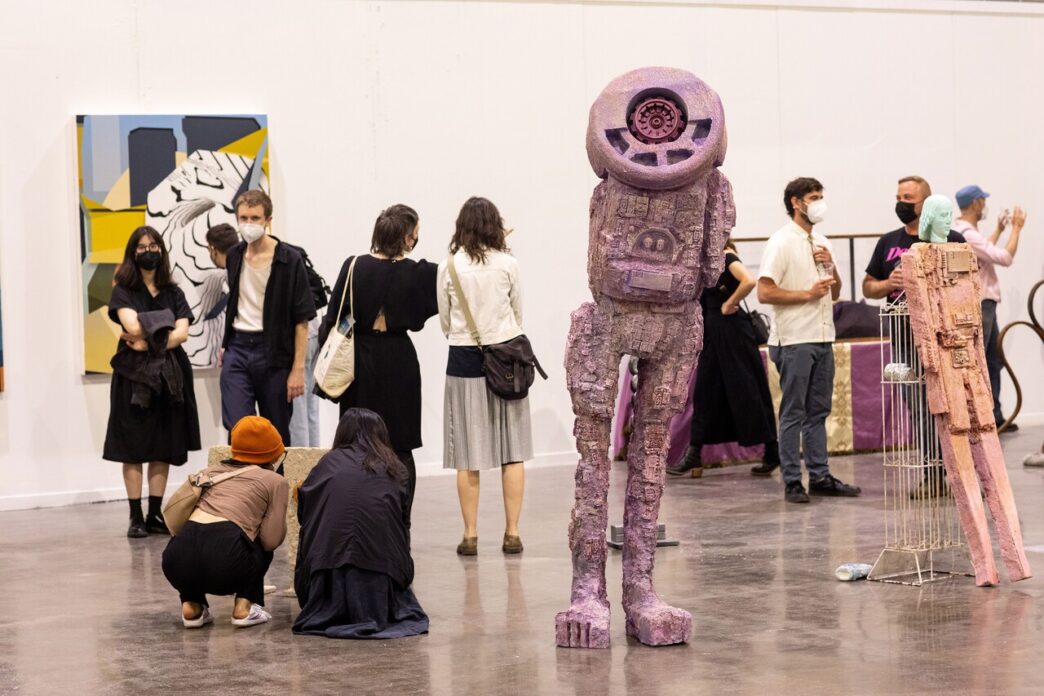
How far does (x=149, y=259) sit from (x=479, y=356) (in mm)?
2191

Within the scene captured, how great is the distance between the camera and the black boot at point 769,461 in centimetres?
997

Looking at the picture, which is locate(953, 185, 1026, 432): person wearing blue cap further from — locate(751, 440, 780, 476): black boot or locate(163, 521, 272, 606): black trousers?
locate(163, 521, 272, 606): black trousers

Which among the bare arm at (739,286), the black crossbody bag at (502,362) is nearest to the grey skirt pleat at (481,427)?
the black crossbody bag at (502,362)

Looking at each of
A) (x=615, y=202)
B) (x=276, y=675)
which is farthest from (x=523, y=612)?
(x=615, y=202)

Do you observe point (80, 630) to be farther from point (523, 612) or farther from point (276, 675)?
A: point (523, 612)

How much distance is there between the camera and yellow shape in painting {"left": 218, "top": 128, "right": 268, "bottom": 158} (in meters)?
9.95

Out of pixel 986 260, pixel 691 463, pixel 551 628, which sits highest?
pixel 986 260

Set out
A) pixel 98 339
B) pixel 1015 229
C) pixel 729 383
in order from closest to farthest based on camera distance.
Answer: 1. pixel 98 339
2. pixel 729 383
3. pixel 1015 229

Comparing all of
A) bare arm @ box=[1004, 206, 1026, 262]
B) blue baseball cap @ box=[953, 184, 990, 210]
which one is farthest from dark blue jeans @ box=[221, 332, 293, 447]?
bare arm @ box=[1004, 206, 1026, 262]

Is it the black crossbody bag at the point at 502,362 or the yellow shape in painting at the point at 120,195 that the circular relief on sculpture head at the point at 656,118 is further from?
the yellow shape in painting at the point at 120,195

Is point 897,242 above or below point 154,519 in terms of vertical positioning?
above

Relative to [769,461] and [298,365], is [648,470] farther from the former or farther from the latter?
[769,461]

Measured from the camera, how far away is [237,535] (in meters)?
5.84

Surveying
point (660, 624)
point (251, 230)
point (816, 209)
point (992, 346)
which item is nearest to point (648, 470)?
point (660, 624)
